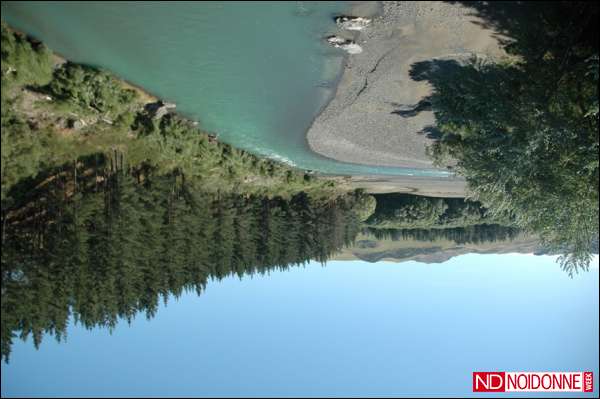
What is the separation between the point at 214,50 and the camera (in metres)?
20.5

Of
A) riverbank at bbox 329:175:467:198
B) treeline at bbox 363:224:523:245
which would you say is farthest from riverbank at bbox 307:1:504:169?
treeline at bbox 363:224:523:245

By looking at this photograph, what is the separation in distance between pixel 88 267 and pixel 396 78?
18.0 metres

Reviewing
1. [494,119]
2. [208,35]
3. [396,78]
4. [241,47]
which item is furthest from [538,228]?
[208,35]

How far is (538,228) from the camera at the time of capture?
25.0m

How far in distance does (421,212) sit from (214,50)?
2657 centimetres

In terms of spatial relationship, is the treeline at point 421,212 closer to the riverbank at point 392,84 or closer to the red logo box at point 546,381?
the riverbank at point 392,84

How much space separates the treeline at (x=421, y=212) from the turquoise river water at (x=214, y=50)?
56.5ft

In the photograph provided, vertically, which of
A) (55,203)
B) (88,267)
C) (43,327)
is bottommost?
(43,327)

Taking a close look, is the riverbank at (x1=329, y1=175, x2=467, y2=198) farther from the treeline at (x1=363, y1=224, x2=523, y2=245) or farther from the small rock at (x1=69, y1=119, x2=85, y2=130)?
the small rock at (x1=69, y1=119, x2=85, y2=130)

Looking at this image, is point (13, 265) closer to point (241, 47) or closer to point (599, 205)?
point (241, 47)

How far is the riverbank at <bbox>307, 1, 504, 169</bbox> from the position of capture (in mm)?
19219

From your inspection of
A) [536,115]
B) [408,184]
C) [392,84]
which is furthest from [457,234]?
[536,115]

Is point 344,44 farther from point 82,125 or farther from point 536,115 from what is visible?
point 82,125

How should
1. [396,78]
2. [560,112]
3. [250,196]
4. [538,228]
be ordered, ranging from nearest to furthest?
[560,112] < [396,78] < [538,228] < [250,196]
